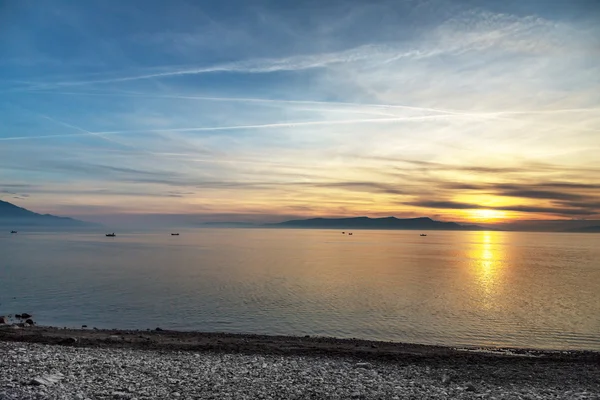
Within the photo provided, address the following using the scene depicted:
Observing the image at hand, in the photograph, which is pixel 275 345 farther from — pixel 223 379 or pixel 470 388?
pixel 470 388

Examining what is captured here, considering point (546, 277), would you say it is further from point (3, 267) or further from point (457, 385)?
point (3, 267)

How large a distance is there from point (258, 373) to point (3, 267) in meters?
63.9

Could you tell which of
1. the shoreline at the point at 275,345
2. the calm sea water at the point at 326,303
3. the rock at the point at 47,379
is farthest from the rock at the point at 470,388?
the rock at the point at 47,379

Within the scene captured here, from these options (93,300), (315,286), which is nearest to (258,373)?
(93,300)

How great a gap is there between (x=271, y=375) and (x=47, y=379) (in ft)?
22.5

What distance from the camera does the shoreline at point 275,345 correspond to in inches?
790

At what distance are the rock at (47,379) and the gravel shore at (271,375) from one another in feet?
0.09

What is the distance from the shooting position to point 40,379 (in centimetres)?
1273

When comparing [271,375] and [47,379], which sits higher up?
[47,379]

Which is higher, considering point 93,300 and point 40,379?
point 40,379

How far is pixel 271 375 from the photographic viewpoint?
14.9 metres

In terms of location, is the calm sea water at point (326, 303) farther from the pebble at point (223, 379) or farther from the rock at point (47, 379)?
the rock at point (47, 379)

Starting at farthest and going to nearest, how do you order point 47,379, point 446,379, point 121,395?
point 446,379, point 47,379, point 121,395

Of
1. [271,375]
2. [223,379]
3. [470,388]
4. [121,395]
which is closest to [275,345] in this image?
[271,375]
